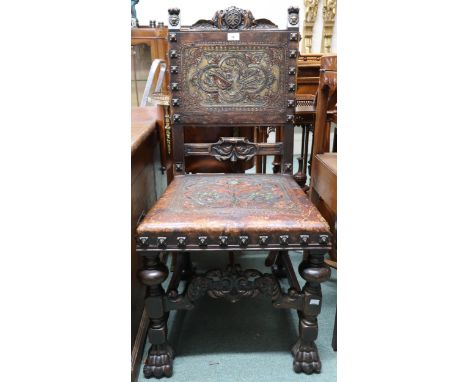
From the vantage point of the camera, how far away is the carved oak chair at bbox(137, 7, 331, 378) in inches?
42.0

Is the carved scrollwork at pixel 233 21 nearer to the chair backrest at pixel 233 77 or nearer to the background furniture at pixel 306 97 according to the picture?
the chair backrest at pixel 233 77

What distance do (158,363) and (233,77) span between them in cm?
105

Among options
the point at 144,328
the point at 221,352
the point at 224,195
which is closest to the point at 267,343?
the point at 221,352

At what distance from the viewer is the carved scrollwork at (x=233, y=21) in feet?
4.74

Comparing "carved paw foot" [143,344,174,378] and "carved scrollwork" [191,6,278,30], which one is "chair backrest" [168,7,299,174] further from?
"carved paw foot" [143,344,174,378]

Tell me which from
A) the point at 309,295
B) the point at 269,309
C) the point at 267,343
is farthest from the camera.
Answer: the point at 269,309

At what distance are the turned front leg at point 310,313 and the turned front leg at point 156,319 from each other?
41cm

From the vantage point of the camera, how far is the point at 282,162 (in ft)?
5.15

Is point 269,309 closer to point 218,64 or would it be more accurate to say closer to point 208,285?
point 208,285

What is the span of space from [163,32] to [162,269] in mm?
2184

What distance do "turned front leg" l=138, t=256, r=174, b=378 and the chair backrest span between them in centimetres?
54

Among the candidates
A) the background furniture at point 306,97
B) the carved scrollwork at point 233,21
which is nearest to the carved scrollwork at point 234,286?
the carved scrollwork at point 233,21

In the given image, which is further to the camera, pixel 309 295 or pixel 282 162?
pixel 282 162

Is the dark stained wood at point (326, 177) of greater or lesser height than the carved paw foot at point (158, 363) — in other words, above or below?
above
